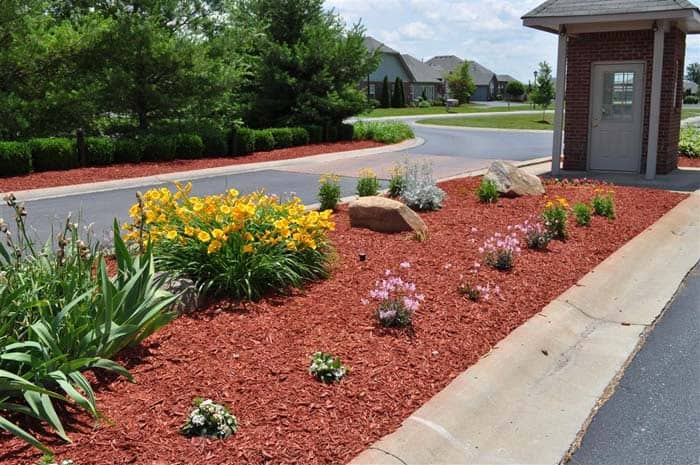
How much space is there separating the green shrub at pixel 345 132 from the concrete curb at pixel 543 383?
18.5 m

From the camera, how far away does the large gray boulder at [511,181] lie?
34.7 ft

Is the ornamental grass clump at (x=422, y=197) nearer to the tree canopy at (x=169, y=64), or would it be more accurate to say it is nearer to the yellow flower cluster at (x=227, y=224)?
the yellow flower cluster at (x=227, y=224)

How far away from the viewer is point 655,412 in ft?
13.9

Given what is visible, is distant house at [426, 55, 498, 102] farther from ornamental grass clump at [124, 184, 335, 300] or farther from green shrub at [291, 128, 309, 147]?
ornamental grass clump at [124, 184, 335, 300]

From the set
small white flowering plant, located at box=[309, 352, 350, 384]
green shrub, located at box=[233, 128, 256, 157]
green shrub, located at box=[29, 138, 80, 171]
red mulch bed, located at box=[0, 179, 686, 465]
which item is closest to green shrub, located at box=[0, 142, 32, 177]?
green shrub, located at box=[29, 138, 80, 171]

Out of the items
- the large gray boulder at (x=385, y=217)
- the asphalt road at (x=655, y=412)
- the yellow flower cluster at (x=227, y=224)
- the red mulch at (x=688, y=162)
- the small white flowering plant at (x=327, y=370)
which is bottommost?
the red mulch at (x=688, y=162)

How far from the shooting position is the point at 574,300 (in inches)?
241

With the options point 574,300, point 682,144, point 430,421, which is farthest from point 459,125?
point 430,421

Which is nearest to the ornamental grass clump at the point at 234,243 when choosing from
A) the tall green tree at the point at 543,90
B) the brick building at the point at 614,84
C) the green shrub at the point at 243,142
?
the brick building at the point at 614,84

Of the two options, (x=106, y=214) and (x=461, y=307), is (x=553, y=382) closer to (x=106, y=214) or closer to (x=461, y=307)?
(x=461, y=307)

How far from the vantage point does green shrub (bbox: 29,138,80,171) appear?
15.5m

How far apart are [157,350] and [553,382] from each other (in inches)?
101

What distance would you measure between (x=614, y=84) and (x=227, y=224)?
12.1 metres

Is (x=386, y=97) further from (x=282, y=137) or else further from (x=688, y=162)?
(x=688, y=162)
